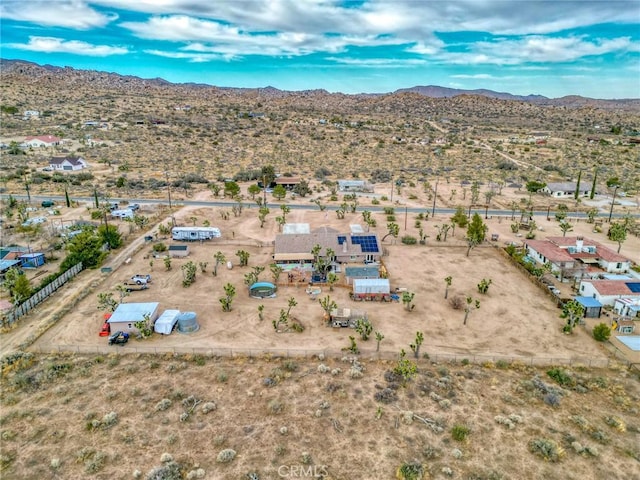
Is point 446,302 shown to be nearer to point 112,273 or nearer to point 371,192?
point 112,273

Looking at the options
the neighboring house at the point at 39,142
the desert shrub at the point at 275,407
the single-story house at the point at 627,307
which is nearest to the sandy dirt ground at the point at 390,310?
the single-story house at the point at 627,307

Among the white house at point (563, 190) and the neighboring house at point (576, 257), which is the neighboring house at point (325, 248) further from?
the white house at point (563, 190)

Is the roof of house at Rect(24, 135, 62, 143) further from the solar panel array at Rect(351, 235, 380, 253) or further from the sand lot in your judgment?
the solar panel array at Rect(351, 235, 380, 253)

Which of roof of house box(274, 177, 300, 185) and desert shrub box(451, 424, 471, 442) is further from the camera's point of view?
roof of house box(274, 177, 300, 185)

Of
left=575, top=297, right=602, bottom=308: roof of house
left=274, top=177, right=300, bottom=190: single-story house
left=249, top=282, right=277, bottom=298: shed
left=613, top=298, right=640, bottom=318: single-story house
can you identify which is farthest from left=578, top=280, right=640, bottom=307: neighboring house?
left=274, top=177, right=300, bottom=190: single-story house

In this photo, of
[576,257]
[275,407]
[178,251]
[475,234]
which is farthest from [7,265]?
[576,257]

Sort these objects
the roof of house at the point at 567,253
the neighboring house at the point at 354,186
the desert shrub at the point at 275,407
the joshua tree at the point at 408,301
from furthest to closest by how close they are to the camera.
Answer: the neighboring house at the point at 354,186
the roof of house at the point at 567,253
the joshua tree at the point at 408,301
the desert shrub at the point at 275,407
